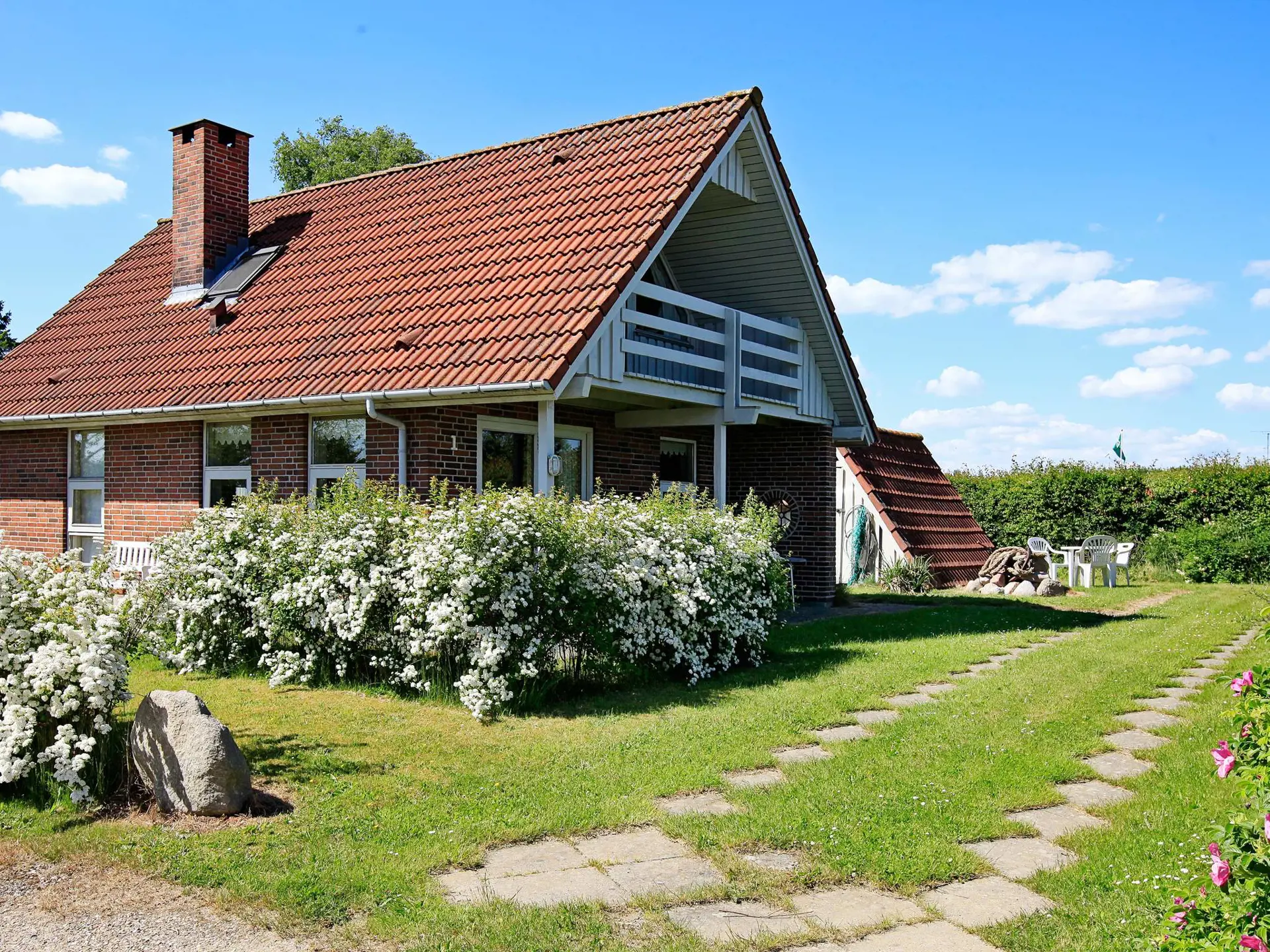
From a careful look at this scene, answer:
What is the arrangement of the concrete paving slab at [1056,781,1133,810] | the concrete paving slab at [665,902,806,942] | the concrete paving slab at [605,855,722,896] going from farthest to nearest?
the concrete paving slab at [1056,781,1133,810], the concrete paving slab at [605,855,722,896], the concrete paving slab at [665,902,806,942]

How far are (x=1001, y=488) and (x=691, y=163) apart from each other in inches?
633

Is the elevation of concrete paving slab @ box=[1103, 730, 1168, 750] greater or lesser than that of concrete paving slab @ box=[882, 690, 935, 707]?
lesser

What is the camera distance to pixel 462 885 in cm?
490

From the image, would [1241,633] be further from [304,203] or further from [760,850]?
[304,203]

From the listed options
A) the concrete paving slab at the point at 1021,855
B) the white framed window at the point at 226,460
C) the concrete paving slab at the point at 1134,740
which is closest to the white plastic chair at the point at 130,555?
the white framed window at the point at 226,460

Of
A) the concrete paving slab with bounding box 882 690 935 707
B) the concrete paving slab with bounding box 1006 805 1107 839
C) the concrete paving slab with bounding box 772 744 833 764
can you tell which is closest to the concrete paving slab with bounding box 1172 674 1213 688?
the concrete paving slab with bounding box 882 690 935 707

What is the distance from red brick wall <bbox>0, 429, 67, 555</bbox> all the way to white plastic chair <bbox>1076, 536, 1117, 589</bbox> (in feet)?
58.0

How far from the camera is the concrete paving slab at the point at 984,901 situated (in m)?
4.50

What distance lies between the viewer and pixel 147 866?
17.0 ft

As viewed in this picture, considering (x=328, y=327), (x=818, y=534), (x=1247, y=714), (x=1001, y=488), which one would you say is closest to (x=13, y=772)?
(x=1247, y=714)

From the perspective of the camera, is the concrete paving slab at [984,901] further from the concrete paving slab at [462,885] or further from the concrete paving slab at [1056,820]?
the concrete paving slab at [462,885]

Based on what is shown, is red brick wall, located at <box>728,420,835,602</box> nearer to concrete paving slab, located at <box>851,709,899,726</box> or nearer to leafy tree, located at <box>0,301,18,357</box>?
concrete paving slab, located at <box>851,709,899,726</box>

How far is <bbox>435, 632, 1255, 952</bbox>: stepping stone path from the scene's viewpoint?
173 inches

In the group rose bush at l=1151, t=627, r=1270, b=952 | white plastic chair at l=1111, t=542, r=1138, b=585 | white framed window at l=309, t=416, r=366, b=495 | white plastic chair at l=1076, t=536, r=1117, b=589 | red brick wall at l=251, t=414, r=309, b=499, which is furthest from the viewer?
white plastic chair at l=1111, t=542, r=1138, b=585
